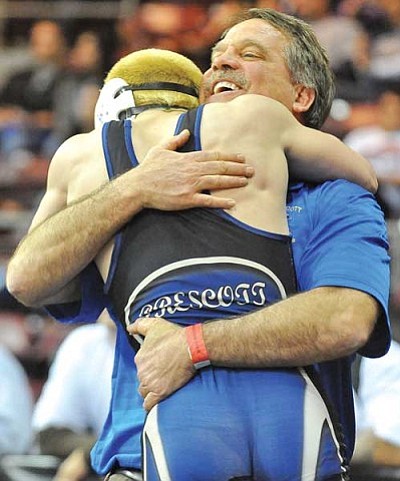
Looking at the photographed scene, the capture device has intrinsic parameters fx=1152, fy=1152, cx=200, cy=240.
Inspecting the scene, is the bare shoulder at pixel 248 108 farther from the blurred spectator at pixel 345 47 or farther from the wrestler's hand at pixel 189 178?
the blurred spectator at pixel 345 47

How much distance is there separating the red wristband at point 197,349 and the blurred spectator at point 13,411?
11.2ft

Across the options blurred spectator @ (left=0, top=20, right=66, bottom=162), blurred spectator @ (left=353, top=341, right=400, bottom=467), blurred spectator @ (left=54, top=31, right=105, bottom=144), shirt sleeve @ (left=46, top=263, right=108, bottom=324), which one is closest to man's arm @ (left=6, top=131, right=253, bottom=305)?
shirt sleeve @ (left=46, top=263, right=108, bottom=324)

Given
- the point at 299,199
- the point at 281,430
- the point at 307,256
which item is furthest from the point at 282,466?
the point at 299,199

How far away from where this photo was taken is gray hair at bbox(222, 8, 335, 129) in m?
3.01

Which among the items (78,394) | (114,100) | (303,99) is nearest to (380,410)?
(78,394)

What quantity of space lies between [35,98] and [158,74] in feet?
23.6

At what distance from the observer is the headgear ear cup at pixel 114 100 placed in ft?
9.68

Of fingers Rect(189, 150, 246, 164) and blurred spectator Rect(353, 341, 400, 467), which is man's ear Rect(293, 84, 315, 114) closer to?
fingers Rect(189, 150, 246, 164)


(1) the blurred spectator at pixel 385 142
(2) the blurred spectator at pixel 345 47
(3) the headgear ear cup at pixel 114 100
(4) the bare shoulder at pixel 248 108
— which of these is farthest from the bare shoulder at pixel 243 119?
(2) the blurred spectator at pixel 345 47

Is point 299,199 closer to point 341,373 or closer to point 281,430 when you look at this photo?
point 341,373

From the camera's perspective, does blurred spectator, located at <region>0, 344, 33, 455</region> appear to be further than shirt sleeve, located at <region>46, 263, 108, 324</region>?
Yes

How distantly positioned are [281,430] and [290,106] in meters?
0.95

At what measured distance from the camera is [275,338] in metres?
2.49

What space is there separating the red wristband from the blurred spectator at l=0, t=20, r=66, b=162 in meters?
Result: 7.10
